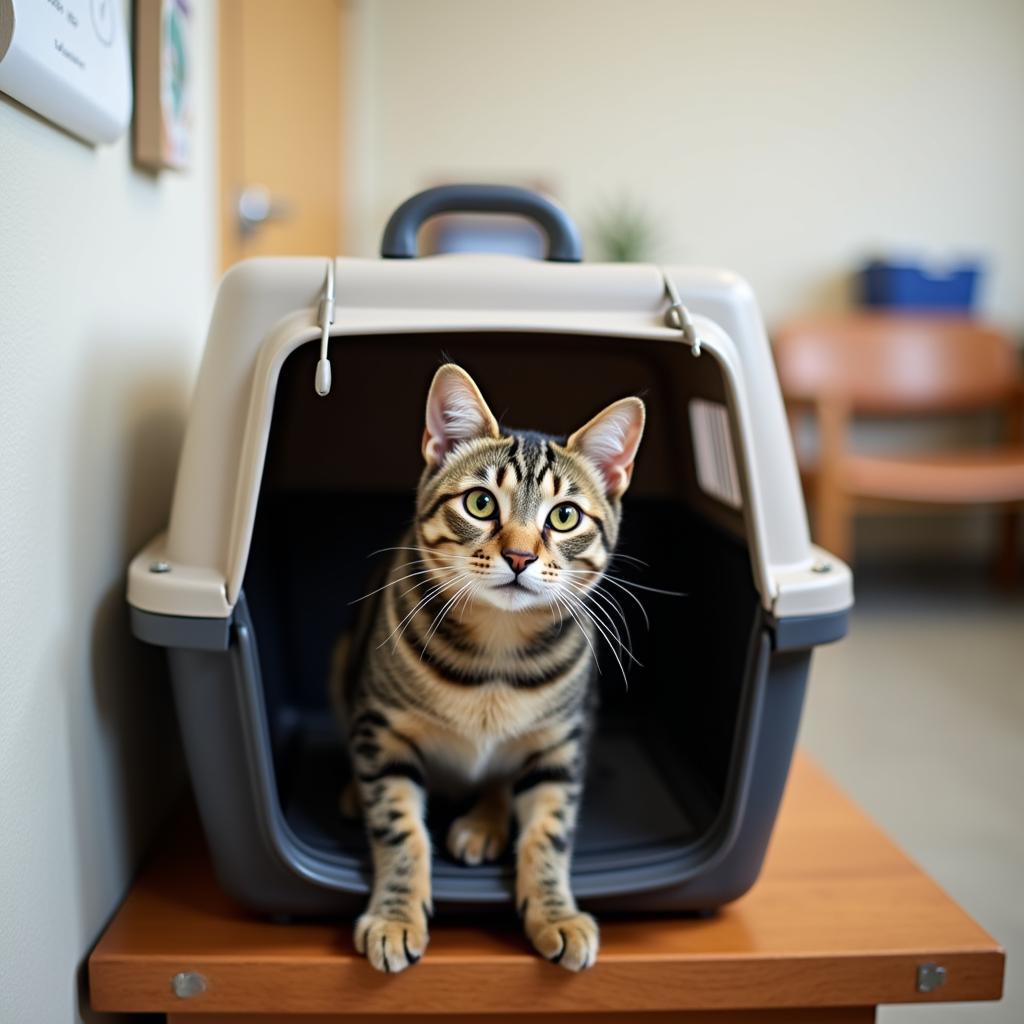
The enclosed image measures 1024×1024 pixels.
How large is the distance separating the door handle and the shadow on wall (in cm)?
80

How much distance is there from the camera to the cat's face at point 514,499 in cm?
79

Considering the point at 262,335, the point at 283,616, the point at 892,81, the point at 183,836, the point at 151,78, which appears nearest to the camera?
the point at 262,335

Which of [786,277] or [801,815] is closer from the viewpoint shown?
[801,815]

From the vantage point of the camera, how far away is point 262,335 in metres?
0.83

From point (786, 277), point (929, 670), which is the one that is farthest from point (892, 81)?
point (929, 670)

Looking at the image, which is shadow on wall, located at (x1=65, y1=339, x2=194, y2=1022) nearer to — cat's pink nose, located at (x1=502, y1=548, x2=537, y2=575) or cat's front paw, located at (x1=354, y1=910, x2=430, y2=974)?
cat's front paw, located at (x1=354, y1=910, x2=430, y2=974)

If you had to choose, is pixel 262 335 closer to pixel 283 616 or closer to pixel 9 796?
pixel 9 796

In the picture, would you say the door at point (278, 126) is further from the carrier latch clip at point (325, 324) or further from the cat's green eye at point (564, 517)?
the cat's green eye at point (564, 517)

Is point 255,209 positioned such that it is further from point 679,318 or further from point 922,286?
point 922,286

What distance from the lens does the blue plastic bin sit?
337cm

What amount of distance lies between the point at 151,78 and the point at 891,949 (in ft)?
3.27

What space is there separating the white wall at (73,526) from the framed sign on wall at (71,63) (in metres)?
0.02

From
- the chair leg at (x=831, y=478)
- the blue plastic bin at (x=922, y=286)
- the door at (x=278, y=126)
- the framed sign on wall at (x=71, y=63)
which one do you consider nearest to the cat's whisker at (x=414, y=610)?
the framed sign on wall at (x=71, y=63)

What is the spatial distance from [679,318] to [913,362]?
2799mm
